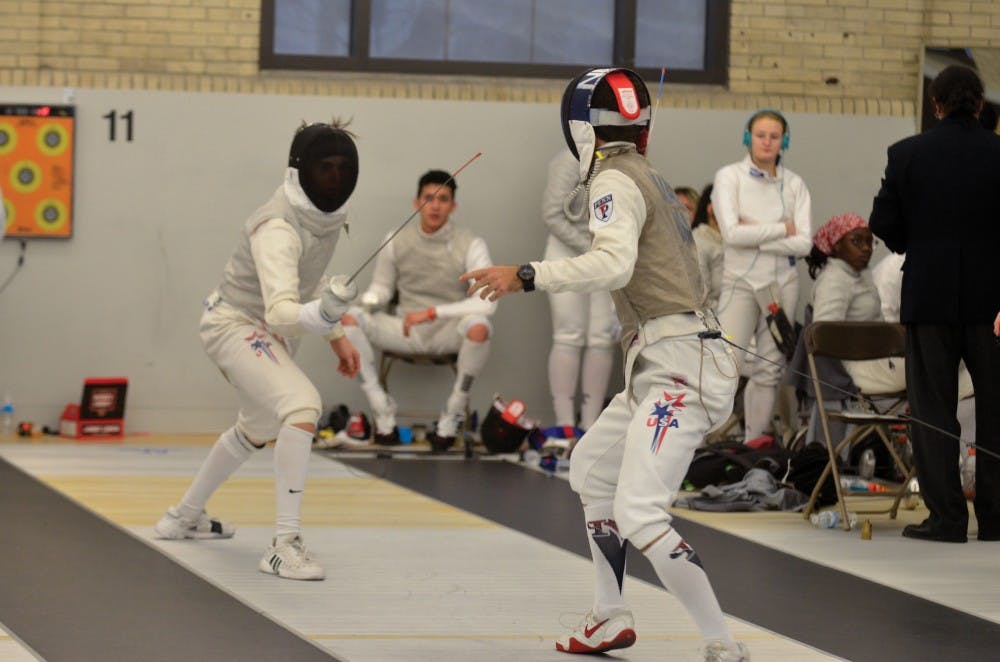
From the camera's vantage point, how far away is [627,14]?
347 inches

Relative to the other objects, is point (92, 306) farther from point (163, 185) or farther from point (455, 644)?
point (455, 644)

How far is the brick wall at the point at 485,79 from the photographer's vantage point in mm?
8391

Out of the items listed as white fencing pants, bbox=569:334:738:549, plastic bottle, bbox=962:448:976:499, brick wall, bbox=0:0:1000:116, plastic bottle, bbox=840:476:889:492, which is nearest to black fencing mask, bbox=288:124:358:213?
white fencing pants, bbox=569:334:738:549

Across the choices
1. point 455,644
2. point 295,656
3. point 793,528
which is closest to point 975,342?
point 793,528

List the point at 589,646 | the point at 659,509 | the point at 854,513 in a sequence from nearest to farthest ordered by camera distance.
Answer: the point at 659,509
the point at 589,646
the point at 854,513

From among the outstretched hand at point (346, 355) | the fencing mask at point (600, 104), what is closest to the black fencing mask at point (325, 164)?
the outstretched hand at point (346, 355)

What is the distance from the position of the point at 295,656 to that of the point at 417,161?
5.31 metres

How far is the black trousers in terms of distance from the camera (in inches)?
211

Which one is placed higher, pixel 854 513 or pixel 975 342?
pixel 975 342

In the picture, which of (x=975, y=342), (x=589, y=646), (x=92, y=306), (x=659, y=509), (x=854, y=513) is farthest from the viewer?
(x=92, y=306)

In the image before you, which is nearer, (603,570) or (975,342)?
(603,570)

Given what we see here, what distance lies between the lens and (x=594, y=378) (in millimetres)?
8047

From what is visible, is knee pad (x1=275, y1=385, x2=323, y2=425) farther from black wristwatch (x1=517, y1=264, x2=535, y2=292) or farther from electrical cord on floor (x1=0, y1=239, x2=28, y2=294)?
electrical cord on floor (x1=0, y1=239, x2=28, y2=294)

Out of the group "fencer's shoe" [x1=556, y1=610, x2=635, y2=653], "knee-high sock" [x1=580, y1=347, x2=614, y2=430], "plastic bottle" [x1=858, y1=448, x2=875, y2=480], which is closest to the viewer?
"fencer's shoe" [x1=556, y1=610, x2=635, y2=653]
